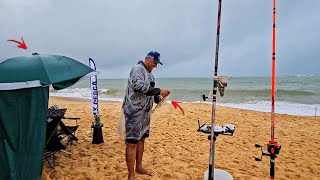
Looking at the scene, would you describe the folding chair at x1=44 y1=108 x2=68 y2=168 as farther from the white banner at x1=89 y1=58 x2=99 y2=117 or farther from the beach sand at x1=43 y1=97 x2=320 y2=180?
the white banner at x1=89 y1=58 x2=99 y2=117

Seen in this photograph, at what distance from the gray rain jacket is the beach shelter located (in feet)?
3.14

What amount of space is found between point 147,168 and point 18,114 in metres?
2.02

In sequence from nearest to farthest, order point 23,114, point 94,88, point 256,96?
1. point 23,114
2. point 94,88
3. point 256,96

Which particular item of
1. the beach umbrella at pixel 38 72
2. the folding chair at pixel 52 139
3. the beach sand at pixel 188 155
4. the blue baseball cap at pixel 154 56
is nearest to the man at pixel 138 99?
the blue baseball cap at pixel 154 56


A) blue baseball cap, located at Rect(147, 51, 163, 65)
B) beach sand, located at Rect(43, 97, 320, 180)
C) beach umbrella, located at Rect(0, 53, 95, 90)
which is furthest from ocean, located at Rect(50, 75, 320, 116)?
beach umbrella, located at Rect(0, 53, 95, 90)

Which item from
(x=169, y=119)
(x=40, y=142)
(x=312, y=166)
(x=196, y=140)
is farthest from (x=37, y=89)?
(x=169, y=119)

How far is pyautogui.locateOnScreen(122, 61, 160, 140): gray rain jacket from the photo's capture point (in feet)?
9.78

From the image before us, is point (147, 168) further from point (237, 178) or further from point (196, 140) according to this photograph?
point (196, 140)

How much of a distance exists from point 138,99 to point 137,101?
28 mm

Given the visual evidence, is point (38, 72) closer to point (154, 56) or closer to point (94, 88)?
point (154, 56)

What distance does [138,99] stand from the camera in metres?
3.08

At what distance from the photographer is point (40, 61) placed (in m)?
3.30

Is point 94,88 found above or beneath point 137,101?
above

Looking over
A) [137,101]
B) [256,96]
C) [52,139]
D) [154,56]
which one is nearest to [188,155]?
[137,101]
